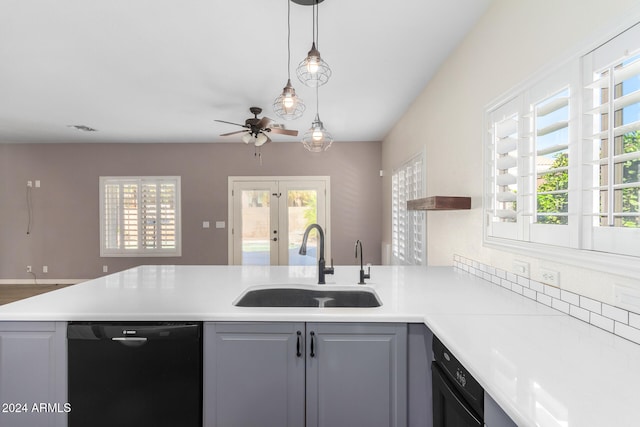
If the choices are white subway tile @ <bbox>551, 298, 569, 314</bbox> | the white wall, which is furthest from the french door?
white subway tile @ <bbox>551, 298, 569, 314</bbox>

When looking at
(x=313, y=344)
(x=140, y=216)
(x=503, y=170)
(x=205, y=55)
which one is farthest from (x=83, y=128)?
(x=503, y=170)

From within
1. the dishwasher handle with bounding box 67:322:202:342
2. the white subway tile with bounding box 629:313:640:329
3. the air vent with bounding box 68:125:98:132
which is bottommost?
the dishwasher handle with bounding box 67:322:202:342

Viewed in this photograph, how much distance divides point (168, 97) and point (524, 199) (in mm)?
3524

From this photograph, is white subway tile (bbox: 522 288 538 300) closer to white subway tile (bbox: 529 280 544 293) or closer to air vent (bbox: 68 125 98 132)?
white subway tile (bbox: 529 280 544 293)

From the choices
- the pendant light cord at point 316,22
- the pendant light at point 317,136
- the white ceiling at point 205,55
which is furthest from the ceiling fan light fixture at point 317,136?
the pendant light cord at point 316,22

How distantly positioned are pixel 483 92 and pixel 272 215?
163 inches

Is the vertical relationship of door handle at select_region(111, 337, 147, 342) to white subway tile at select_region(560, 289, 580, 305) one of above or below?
below

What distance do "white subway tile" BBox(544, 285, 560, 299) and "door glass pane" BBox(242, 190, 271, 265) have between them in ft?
15.1

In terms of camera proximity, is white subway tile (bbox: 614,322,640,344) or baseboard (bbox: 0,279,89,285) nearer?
white subway tile (bbox: 614,322,640,344)

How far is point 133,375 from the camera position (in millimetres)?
1346

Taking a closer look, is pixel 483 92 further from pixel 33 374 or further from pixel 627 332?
pixel 33 374

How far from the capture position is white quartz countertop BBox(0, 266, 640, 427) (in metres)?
0.73

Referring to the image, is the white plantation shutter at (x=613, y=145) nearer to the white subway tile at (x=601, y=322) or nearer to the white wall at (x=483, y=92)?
the white wall at (x=483, y=92)

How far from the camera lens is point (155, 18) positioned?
205cm
